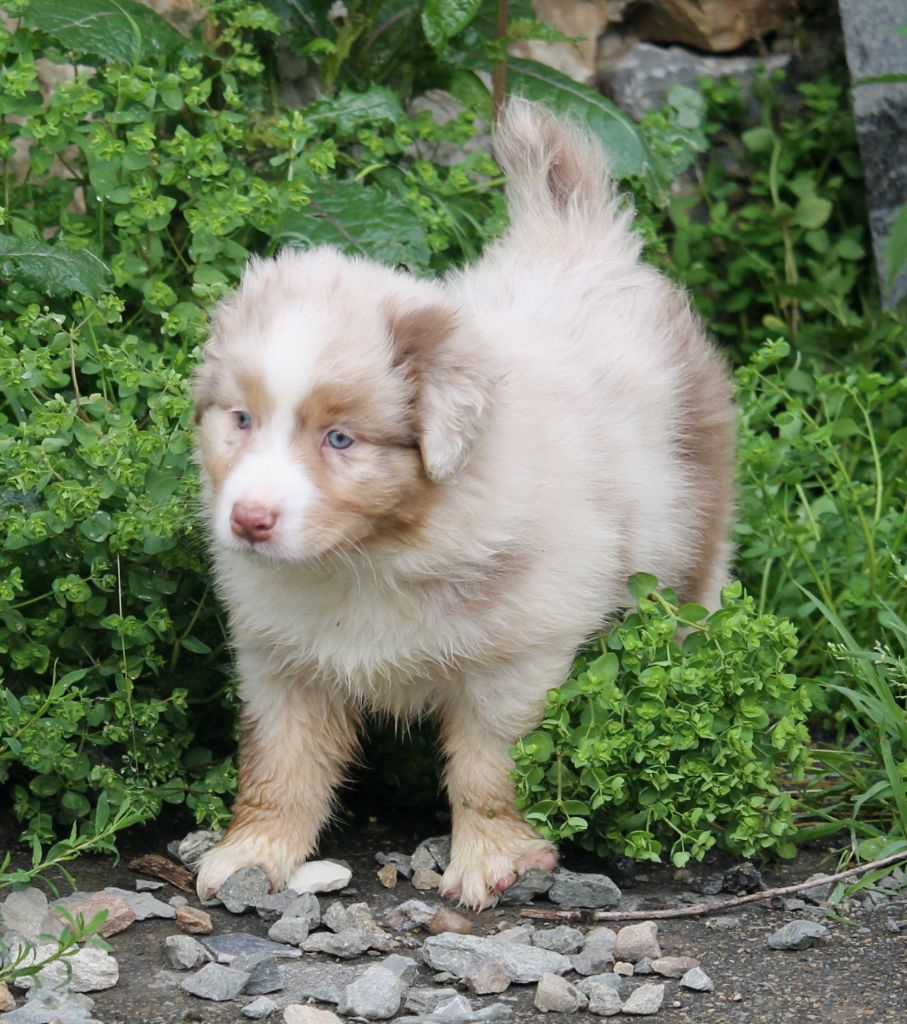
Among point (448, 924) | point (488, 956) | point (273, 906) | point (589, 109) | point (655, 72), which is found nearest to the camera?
point (488, 956)

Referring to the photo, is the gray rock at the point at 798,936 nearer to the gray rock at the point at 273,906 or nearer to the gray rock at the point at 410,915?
the gray rock at the point at 410,915

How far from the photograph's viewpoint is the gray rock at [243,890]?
3820mm

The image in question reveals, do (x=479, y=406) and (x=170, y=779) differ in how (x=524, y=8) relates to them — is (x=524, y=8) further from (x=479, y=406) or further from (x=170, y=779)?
(x=170, y=779)

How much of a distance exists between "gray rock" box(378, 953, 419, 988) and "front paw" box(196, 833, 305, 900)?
533mm

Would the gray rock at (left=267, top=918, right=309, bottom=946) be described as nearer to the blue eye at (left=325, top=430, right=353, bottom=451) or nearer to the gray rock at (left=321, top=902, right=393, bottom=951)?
the gray rock at (left=321, top=902, right=393, bottom=951)

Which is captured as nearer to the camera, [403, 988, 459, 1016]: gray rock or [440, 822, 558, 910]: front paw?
[403, 988, 459, 1016]: gray rock

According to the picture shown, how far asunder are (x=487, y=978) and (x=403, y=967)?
0.62 ft

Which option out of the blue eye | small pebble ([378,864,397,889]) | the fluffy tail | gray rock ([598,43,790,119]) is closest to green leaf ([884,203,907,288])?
the fluffy tail

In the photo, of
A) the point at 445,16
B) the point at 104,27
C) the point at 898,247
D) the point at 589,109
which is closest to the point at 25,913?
the point at 104,27

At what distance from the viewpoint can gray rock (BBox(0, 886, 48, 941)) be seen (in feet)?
11.4

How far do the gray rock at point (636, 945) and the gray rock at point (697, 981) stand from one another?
0.43ft

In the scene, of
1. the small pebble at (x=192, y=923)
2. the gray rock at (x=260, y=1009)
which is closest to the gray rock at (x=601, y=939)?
the gray rock at (x=260, y=1009)

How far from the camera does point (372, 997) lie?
3.25 m

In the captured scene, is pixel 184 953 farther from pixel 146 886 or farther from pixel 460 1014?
pixel 460 1014
